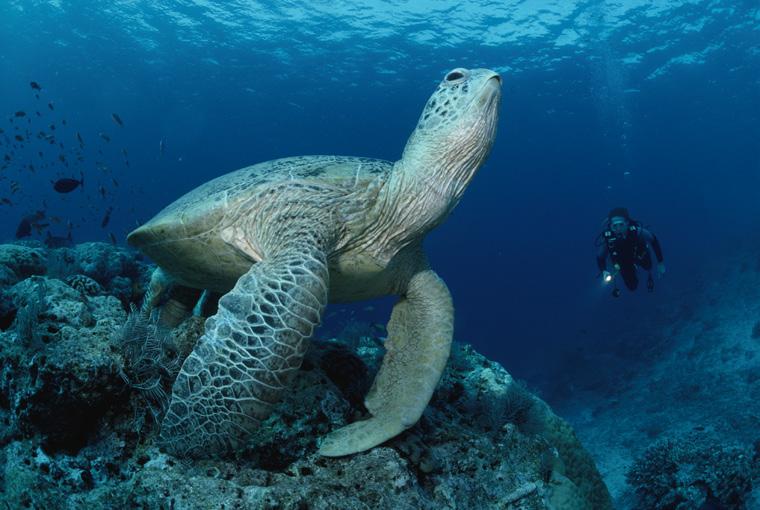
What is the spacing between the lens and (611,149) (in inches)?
2448

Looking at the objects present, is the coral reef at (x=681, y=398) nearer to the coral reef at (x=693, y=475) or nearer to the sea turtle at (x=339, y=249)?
the coral reef at (x=693, y=475)

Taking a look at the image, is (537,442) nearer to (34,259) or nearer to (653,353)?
(34,259)

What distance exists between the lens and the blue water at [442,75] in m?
26.2

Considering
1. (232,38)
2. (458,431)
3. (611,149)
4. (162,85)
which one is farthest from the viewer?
(611,149)

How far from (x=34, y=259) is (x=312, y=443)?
198 inches

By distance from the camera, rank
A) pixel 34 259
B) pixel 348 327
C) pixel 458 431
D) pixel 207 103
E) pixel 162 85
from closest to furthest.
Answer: pixel 458 431 < pixel 34 259 < pixel 348 327 < pixel 162 85 < pixel 207 103

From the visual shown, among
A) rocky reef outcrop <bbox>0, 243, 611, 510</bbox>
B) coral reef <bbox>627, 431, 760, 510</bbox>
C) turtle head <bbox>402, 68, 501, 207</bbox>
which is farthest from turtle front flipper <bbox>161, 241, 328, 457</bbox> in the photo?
coral reef <bbox>627, 431, 760, 510</bbox>

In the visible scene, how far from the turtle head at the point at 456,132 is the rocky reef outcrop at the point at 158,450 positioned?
157cm

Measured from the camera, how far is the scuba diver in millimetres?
9086

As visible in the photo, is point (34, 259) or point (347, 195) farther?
Result: point (34, 259)

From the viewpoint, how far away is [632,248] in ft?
30.9

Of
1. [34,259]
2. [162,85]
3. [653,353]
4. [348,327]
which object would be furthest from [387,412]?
[162,85]

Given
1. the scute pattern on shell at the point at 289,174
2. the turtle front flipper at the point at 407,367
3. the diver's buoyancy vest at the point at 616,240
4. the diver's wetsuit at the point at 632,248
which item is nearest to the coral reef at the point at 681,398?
the diver's wetsuit at the point at 632,248

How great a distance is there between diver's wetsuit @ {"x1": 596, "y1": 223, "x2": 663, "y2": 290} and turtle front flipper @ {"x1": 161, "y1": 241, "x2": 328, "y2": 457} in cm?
913
